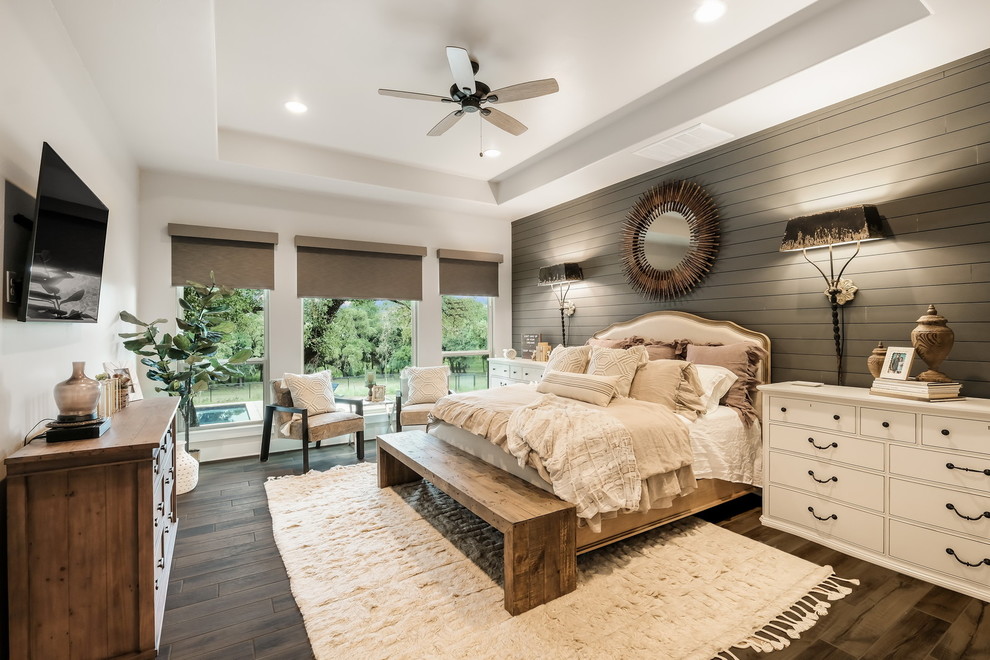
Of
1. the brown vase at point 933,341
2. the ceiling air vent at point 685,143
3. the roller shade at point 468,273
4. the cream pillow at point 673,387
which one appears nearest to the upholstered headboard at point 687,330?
the cream pillow at point 673,387

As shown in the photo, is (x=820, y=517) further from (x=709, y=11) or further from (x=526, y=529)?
(x=709, y=11)

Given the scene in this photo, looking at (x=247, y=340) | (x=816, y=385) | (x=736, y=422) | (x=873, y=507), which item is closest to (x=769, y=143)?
(x=816, y=385)

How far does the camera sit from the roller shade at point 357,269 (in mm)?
4969

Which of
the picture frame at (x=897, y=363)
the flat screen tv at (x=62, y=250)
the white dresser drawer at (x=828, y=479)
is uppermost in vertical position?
the flat screen tv at (x=62, y=250)

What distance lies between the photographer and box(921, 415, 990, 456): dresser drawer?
6.96ft

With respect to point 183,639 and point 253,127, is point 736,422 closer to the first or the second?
point 183,639

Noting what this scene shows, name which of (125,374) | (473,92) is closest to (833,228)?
(473,92)

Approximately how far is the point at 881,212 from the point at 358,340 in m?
4.83

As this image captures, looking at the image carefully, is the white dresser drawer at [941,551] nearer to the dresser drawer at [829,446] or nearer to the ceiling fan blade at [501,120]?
the dresser drawer at [829,446]

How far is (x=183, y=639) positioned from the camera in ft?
6.35

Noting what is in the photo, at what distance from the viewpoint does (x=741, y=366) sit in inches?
131

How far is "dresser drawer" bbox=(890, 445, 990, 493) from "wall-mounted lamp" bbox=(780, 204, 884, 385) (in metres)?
0.72

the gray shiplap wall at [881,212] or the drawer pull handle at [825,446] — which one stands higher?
the gray shiplap wall at [881,212]

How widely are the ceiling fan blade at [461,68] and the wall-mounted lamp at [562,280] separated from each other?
8.29ft
